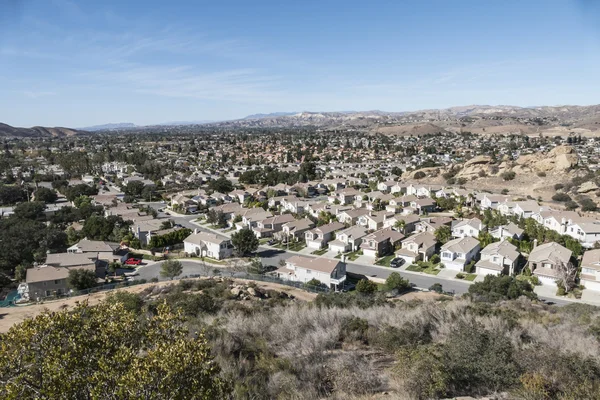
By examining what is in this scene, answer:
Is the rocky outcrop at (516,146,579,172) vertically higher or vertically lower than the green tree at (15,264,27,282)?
higher

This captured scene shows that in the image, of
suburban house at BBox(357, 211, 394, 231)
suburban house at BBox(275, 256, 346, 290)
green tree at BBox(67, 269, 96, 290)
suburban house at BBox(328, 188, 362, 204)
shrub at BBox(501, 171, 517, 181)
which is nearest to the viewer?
green tree at BBox(67, 269, 96, 290)

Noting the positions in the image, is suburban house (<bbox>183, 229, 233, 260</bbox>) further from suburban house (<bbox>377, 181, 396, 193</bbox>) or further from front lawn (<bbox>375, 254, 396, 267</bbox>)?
suburban house (<bbox>377, 181, 396, 193</bbox>)

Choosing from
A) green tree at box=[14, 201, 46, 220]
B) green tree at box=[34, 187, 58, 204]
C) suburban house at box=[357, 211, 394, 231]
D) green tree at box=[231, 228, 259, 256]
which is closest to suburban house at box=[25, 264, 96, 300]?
green tree at box=[231, 228, 259, 256]

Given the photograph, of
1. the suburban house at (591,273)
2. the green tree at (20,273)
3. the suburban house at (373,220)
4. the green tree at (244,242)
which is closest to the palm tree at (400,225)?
the suburban house at (373,220)

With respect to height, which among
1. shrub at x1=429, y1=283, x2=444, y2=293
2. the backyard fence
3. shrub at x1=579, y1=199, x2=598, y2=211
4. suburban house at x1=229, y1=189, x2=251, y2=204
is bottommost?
shrub at x1=429, y1=283, x2=444, y2=293

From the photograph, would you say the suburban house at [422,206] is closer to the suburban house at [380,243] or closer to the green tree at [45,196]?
the suburban house at [380,243]

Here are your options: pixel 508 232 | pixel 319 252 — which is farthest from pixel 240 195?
pixel 508 232

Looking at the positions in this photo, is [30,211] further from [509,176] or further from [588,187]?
[588,187]
